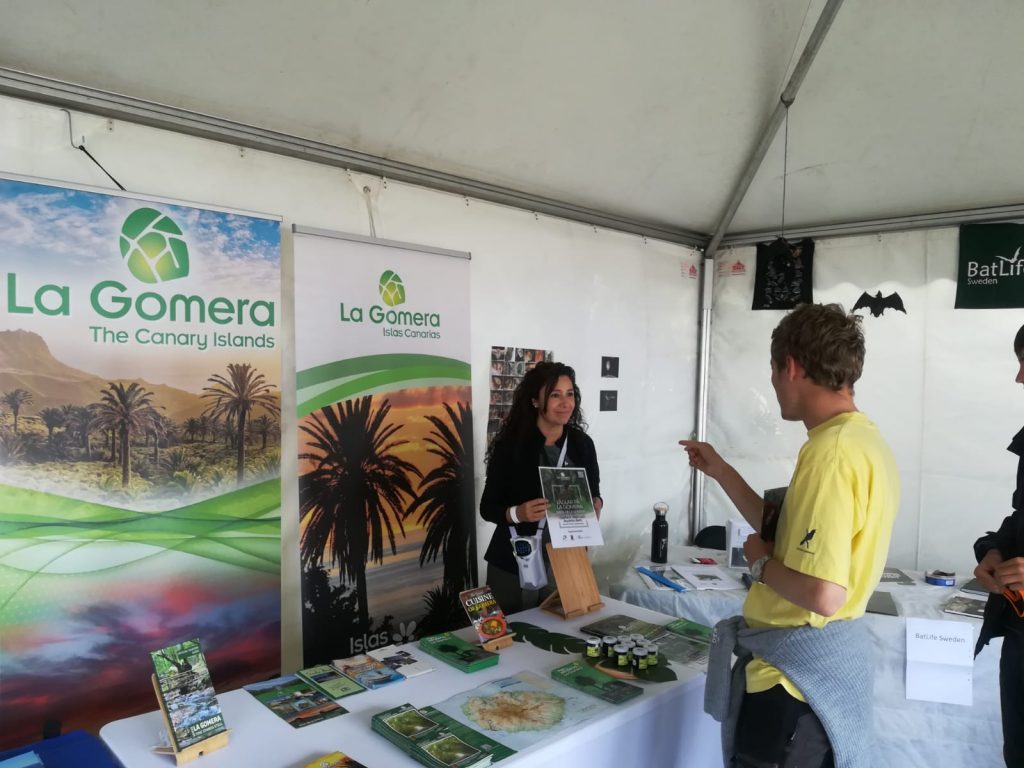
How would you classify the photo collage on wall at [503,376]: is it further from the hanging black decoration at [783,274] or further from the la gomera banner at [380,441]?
the hanging black decoration at [783,274]

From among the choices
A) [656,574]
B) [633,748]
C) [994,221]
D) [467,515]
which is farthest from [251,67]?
[994,221]

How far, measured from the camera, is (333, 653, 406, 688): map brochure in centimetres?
170

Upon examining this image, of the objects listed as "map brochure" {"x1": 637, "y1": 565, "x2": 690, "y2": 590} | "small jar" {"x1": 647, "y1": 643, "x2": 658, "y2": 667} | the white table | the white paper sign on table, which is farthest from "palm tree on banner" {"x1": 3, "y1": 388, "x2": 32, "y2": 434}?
the white paper sign on table

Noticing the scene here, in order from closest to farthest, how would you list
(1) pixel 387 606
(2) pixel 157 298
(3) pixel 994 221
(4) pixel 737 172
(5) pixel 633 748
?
(5) pixel 633 748 < (2) pixel 157 298 < (1) pixel 387 606 < (3) pixel 994 221 < (4) pixel 737 172

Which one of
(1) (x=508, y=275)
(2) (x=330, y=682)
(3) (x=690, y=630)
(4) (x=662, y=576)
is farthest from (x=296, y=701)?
(1) (x=508, y=275)

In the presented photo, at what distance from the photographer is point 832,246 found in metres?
3.82

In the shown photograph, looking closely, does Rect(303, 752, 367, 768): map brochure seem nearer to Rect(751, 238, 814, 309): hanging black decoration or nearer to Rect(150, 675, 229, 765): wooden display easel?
Rect(150, 675, 229, 765): wooden display easel

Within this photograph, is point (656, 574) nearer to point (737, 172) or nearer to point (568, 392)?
point (568, 392)

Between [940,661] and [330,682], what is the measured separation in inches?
87.1

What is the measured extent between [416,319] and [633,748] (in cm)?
182

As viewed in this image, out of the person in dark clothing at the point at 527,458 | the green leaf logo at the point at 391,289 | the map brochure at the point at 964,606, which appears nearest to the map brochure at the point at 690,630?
the person in dark clothing at the point at 527,458

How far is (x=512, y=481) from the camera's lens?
8.20ft

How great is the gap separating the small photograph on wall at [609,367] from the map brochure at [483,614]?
195 centimetres

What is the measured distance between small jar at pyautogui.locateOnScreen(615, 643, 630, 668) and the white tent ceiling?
200 cm
